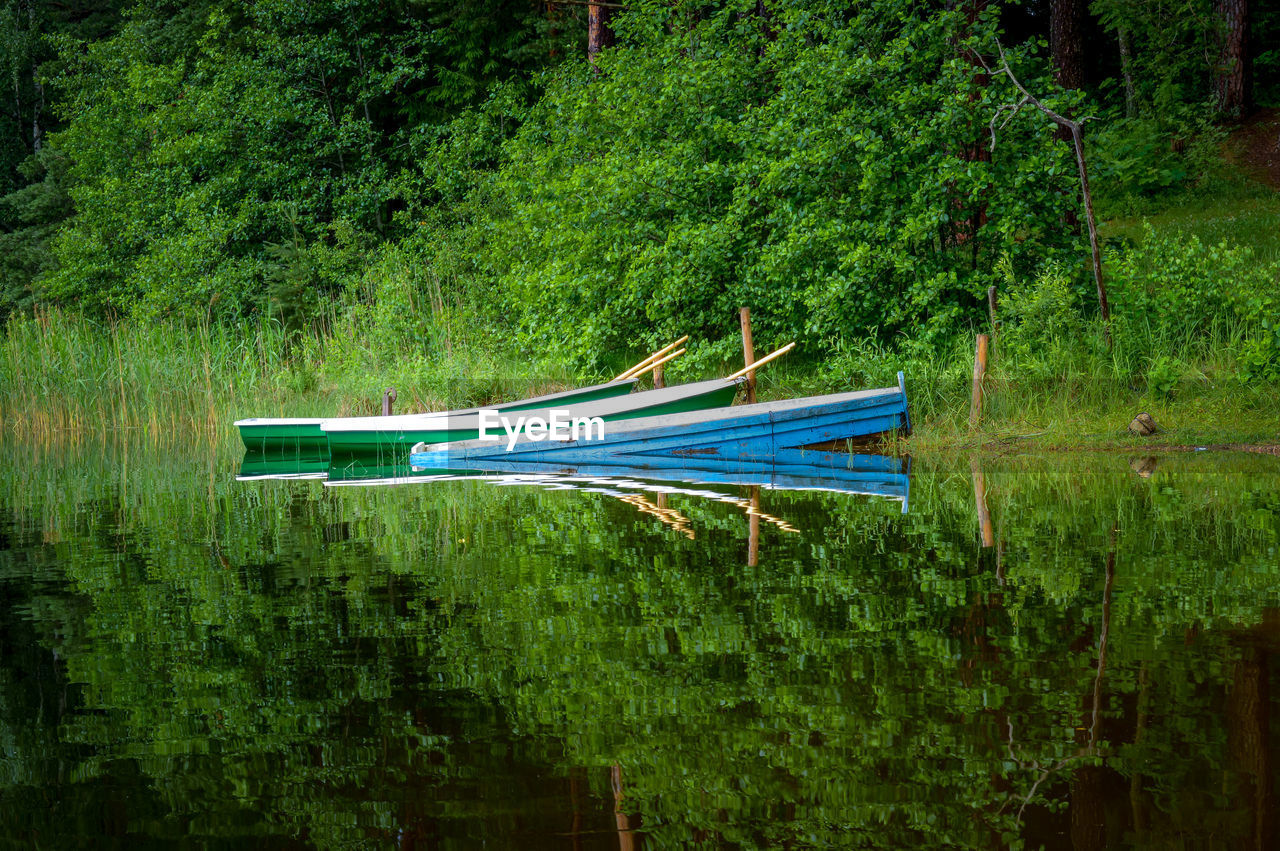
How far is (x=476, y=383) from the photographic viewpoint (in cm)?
1845

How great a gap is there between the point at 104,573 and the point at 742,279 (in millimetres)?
10969

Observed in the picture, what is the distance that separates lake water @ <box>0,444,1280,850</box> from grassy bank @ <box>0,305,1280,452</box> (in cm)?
490

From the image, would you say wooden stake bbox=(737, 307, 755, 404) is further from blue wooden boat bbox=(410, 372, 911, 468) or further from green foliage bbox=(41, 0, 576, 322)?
green foliage bbox=(41, 0, 576, 322)

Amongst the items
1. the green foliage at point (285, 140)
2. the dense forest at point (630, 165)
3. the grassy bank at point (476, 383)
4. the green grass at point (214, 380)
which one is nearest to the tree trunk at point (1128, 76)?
the dense forest at point (630, 165)

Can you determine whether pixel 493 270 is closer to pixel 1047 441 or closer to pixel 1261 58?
pixel 1047 441

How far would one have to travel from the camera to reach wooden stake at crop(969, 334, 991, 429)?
43.6ft

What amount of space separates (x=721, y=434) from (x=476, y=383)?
6.21m

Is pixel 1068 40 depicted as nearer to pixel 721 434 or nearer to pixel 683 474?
pixel 721 434

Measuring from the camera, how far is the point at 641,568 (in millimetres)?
6246

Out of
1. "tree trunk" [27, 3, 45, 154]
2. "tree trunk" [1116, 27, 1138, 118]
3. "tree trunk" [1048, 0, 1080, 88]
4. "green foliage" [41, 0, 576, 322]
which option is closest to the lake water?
"tree trunk" [1048, 0, 1080, 88]

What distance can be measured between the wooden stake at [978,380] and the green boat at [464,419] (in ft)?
9.40

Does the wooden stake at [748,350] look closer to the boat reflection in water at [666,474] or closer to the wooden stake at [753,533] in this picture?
the boat reflection in water at [666,474]

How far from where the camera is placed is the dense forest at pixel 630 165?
14773 millimetres

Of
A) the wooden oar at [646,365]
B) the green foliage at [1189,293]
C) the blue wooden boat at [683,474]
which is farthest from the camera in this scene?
the wooden oar at [646,365]
